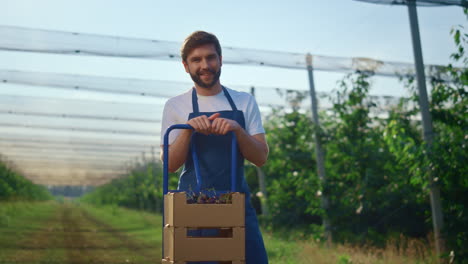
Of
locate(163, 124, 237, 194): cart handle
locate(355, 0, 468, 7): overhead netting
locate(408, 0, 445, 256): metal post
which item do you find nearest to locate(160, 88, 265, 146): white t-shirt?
locate(163, 124, 237, 194): cart handle

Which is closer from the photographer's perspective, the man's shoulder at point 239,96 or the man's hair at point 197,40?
the man's hair at point 197,40

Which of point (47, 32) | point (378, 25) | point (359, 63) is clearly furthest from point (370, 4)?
point (47, 32)

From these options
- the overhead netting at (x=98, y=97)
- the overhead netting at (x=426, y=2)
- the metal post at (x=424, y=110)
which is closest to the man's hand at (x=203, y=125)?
the overhead netting at (x=426, y=2)

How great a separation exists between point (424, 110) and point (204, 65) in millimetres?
4776

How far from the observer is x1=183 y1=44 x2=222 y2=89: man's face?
206 centimetres

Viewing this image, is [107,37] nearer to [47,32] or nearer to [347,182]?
[47,32]

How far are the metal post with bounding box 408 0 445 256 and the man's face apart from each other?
4.68 meters

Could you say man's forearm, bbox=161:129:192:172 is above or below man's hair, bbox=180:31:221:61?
below

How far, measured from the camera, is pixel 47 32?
25.1ft

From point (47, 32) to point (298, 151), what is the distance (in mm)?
6683

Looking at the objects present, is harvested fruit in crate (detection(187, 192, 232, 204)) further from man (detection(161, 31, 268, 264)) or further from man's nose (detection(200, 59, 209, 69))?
man's nose (detection(200, 59, 209, 69))

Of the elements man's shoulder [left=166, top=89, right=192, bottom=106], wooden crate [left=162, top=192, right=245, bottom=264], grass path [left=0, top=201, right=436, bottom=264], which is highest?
man's shoulder [left=166, top=89, right=192, bottom=106]

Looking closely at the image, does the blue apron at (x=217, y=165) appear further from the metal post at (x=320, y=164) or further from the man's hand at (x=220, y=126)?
the metal post at (x=320, y=164)

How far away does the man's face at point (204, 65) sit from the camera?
2061mm
